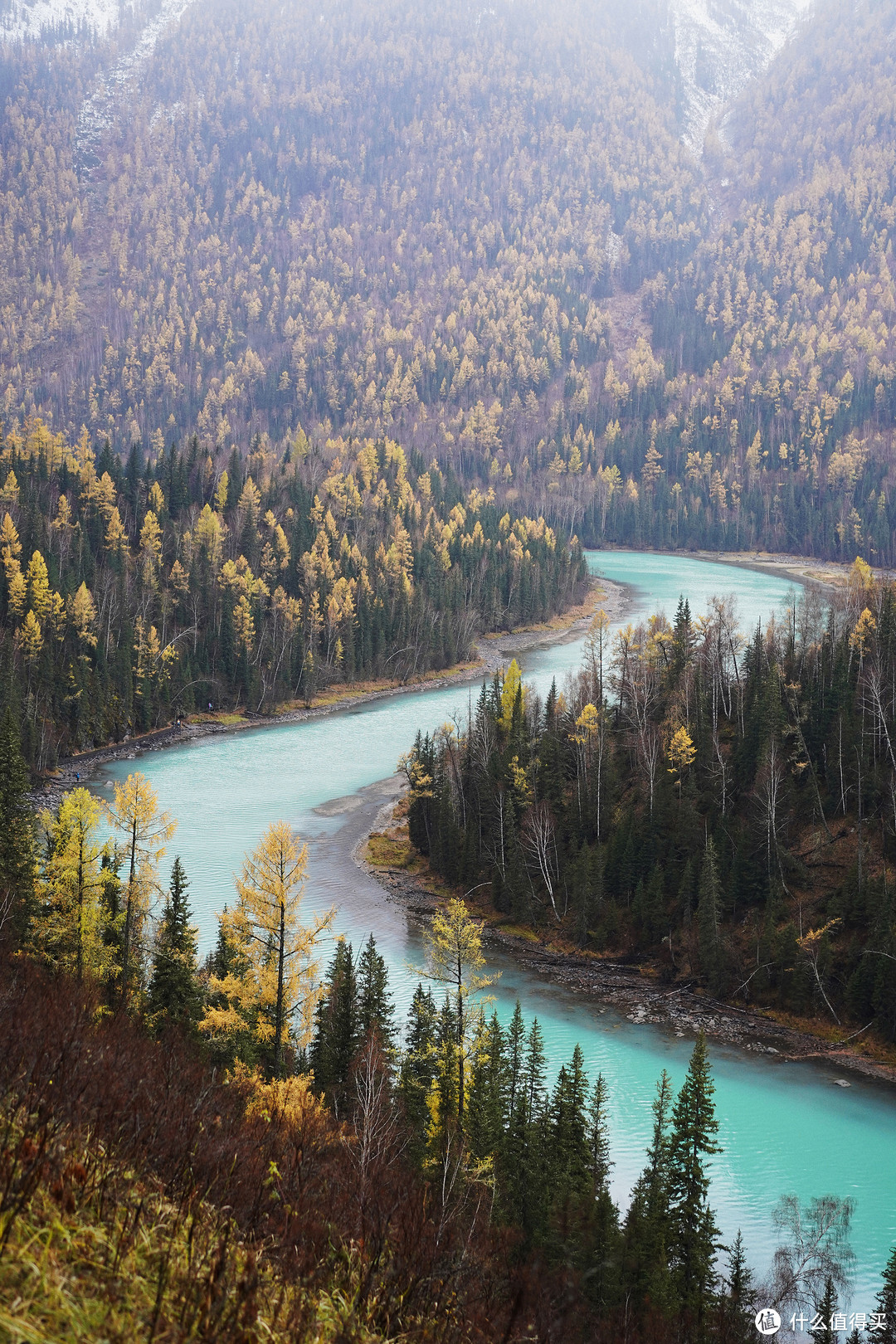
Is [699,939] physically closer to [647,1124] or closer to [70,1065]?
[647,1124]

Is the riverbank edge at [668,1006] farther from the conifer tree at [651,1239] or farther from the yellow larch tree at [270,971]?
Result: the yellow larch tree at [270,971]

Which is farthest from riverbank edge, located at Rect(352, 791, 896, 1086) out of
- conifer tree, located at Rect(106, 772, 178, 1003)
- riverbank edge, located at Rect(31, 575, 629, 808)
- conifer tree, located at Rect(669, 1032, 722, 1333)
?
riverbank edge, located at Rect(31, 575, 629, 808)

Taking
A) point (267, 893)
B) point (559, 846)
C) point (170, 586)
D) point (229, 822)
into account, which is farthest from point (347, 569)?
point (267, 893)

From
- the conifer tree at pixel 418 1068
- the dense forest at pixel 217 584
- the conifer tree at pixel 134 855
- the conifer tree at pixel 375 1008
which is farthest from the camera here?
the dense forest at pixel 217 584

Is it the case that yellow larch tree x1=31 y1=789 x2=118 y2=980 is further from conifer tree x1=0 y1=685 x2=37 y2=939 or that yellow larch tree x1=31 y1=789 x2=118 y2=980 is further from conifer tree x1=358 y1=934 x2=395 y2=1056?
conifer tree x1=358 y1=934 x2=395 y2=1056

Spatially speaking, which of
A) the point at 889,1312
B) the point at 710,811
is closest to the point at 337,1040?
the point at 889,1312

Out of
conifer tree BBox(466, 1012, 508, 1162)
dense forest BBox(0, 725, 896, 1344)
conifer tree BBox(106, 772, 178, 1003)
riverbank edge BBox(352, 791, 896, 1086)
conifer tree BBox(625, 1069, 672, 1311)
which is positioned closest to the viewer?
dense forest BBox(0, 725, 896, 1344)

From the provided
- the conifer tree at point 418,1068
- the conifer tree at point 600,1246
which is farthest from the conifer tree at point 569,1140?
the conifer tree at point 418,1068
